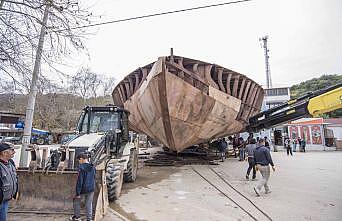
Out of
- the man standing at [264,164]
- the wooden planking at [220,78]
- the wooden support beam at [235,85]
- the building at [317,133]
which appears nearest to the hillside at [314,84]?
the building at [317,133]

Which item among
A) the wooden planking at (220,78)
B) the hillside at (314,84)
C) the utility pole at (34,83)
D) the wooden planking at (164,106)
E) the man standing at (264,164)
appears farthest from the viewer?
the hillside at (314,84)

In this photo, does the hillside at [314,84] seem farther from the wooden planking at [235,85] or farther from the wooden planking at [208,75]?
the wooden planking at [208,75]

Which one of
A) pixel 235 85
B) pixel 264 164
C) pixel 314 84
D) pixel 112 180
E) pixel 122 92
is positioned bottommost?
pixel 112 180

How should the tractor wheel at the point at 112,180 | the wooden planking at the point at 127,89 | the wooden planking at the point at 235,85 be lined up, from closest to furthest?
the tractor wheel at the point at 112,180
the wooden planking at the point at 235,85
the wooden planking at the point at 127,89

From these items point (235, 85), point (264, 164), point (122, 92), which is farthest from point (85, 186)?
point (122, 92)

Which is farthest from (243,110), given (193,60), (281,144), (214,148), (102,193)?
(281,144)

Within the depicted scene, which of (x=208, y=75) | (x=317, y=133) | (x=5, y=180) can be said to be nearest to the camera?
(x=5, y=180)

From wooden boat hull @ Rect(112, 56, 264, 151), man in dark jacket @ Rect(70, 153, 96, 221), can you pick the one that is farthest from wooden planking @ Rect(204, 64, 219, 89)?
man in dark jacket @ Rect(70, 153, 96, 221)

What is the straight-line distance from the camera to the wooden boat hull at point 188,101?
26.8 ft

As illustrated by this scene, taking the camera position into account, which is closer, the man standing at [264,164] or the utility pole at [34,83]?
the utility pole at [34,83]

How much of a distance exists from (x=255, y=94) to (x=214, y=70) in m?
3.04

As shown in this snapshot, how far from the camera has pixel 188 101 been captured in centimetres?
845

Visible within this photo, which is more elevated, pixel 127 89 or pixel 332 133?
pixel 127 89

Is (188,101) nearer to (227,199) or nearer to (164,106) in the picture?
(164,106)
